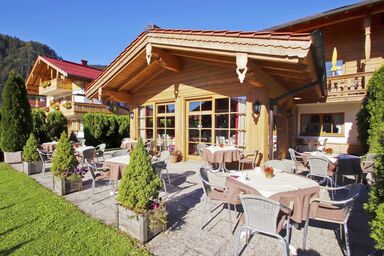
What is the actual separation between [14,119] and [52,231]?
7.93 m

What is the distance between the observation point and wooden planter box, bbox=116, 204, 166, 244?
113 inches

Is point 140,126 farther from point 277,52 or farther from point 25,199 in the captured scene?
point 277,52

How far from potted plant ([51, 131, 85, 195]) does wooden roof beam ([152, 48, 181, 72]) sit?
14.2 ft

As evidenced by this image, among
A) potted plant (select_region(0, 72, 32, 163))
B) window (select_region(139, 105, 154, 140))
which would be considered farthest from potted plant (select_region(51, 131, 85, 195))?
window (select_region(139, 105, 154, 140))

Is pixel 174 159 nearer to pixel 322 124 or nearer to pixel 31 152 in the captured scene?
pixel 31 152

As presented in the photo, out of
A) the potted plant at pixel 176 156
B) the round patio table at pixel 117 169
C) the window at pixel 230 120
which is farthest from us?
the potted plant at pixel 176 156

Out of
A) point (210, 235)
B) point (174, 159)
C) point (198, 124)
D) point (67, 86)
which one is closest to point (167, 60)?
point (198, 124)

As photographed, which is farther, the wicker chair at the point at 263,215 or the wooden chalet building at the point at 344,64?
the wooden chalet building at the point at 344,64

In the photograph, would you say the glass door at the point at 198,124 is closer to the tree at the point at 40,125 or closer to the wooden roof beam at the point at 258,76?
the wooden roof beam at the point at 258,76

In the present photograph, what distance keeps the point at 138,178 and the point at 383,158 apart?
2.83 meters

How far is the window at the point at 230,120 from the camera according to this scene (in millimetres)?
7289

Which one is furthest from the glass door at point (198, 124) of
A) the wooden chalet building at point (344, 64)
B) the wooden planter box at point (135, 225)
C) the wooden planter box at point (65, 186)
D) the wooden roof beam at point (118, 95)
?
the wooden chalet building at point (344, 64)

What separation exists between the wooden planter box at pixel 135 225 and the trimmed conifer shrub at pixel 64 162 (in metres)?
2.41

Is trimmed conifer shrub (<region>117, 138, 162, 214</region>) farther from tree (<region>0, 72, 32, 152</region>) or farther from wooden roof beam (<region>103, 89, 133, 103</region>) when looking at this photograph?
tree (<region>0, 72, 32, 152</region>)
